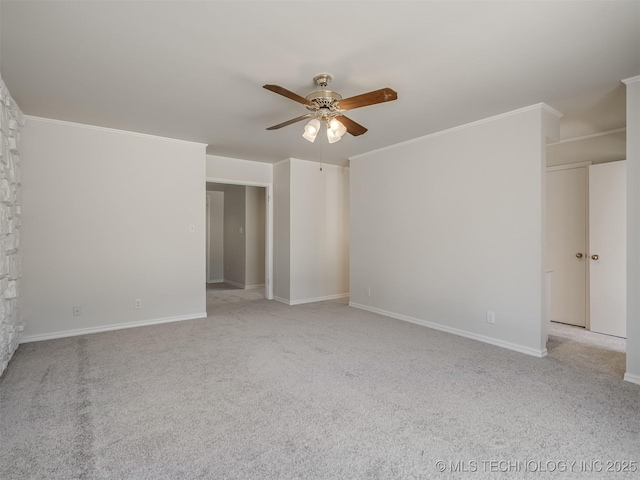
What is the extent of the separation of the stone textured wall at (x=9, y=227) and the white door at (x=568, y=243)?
234 inches

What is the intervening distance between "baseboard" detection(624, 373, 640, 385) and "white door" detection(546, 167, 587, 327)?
6.00ft

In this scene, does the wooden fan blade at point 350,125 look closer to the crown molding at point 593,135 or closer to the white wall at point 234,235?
the crown molding at point 593,135

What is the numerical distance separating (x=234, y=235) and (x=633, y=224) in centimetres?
672

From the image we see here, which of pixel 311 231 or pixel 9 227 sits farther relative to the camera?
pixel 311 231

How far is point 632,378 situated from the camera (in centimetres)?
272

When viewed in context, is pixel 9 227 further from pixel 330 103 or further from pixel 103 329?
pixel 330 103

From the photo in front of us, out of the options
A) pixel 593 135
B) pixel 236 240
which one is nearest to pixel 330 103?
pixel 593 135

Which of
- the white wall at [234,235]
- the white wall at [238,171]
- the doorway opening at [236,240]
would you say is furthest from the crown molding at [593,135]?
the white wall at [234,235]

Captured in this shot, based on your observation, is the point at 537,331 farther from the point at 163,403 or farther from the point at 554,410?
the point at 163,403

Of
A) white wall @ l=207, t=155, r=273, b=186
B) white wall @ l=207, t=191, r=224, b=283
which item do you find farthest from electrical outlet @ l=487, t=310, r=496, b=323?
white wall @ l=207, t=191, r=224, b=283

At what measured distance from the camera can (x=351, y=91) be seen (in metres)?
2.97

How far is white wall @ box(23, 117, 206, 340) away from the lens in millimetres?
3721

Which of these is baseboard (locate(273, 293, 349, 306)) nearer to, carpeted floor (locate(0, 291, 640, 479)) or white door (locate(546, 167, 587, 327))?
carpeted floor (locate(0, 291, 640, 479))

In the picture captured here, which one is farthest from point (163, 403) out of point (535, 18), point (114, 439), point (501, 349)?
point (535, 18)
